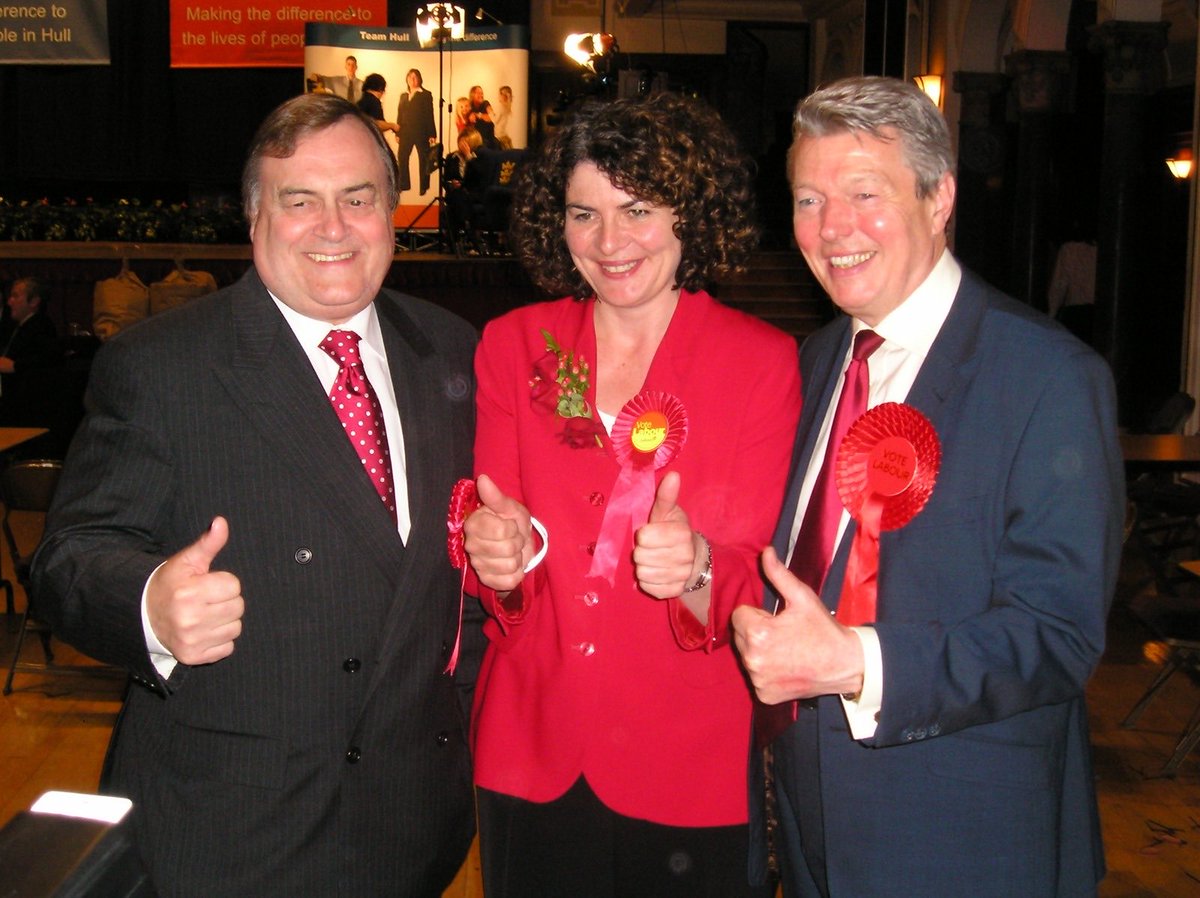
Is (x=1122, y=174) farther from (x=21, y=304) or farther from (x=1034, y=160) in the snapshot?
(x=21, y=304)

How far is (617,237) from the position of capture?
6.41 ft

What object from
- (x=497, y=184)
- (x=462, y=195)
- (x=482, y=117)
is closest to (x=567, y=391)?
(x=497, y=184)

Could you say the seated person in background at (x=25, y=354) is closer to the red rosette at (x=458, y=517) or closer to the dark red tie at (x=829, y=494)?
the red rosette at (x=458, y=517)

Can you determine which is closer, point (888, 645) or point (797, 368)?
point (888, 645)

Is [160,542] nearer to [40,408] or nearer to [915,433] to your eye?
[915,433]

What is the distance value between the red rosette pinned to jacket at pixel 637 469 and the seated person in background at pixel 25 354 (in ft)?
26.3

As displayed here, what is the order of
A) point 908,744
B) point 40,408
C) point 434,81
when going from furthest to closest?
point 434,81 < point 40,408 < point 908,744

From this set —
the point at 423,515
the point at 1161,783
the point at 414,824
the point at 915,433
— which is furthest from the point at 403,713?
the point at 1161,783

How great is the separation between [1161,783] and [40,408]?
7948 millimetres

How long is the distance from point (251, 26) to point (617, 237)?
47.6 ft

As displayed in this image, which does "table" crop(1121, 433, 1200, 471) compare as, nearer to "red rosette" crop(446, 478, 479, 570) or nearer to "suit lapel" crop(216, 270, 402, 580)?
"red rosette" crop(446, 478, 479, 570)

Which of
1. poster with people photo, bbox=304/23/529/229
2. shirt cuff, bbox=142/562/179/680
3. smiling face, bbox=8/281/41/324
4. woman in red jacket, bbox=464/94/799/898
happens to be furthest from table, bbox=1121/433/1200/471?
poster with people photo, bbox=304/23/529/229

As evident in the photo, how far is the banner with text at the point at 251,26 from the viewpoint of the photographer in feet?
47.8

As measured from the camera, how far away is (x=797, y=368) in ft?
6.51
